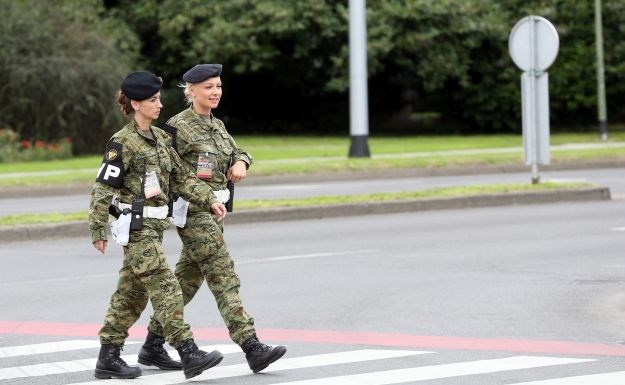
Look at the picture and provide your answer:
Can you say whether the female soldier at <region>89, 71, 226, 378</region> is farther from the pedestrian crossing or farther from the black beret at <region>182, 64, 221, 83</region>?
the black beret at <region>182, 64, 221, 83</region>

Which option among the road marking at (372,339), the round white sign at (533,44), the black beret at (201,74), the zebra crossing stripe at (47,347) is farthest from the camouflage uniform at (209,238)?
the round white sign at (533,44)

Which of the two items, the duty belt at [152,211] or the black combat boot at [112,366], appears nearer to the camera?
Answer: the duty belt at [152,211]

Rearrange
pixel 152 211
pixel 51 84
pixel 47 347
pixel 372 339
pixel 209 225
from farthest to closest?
pixel 51 84, pixel 372 339, pixel 47 347, pixel 209 225, pixel 152 211

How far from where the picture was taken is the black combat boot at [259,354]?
813 centimetres

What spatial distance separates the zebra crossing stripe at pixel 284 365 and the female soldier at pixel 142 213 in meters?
0.10

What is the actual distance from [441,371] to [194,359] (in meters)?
1.41

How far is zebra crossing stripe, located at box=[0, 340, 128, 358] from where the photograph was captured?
9047mm

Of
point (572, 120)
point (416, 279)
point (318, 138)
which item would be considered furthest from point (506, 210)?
point (572, 120)

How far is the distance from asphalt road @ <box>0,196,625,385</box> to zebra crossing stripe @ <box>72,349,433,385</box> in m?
0.09

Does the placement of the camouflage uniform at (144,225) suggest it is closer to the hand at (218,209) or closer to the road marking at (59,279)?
the hand at (218,209)

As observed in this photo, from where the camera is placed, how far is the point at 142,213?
793 centimetres

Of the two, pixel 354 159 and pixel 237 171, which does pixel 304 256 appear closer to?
pixel 237 171

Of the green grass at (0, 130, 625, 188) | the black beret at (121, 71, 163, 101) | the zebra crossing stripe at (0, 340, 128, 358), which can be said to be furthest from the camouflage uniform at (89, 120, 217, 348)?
the green grass at (0, 130, 625, 188)

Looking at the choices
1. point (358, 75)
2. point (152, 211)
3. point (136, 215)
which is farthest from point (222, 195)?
point (358, 75)
